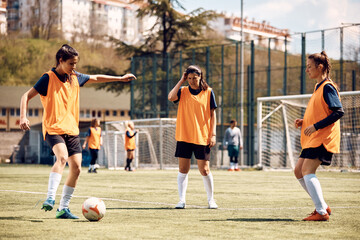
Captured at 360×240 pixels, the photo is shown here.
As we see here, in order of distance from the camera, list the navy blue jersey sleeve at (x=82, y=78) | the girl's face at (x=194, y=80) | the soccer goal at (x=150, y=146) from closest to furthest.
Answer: the navy blue jersey sleeve at (x=82, y=78) < the girl's face at (x=194, y=80) < the soccer goal at (x=150, y=146)

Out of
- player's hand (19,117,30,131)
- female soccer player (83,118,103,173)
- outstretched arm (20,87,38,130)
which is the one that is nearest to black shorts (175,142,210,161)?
outstretched arm (20,87,38,130)

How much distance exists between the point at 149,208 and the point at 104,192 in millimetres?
3322

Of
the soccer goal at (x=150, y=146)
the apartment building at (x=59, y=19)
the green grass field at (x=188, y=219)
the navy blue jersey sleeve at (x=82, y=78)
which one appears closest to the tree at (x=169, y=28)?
the apartment building at (x=59, y=19)

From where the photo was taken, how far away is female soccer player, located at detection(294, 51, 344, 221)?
6.63 metres

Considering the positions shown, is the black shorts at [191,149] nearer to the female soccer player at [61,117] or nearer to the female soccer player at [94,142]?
the female soccer player at [61,117]

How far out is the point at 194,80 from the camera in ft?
26.8

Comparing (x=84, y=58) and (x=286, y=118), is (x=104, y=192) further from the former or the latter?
(x=84, y=58)

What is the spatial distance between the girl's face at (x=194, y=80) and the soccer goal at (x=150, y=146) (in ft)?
60.7

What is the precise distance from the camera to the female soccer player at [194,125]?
816cm

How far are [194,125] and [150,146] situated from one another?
19457mm

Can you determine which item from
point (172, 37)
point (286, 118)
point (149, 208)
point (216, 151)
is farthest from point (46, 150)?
point (149, 208)

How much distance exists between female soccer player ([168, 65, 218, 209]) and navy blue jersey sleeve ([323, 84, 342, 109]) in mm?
1953

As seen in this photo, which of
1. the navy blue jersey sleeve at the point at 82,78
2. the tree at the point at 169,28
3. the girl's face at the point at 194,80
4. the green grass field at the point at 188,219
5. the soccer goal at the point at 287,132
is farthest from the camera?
the tree at the point at 169,28

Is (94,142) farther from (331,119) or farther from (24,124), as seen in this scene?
(331,119)
